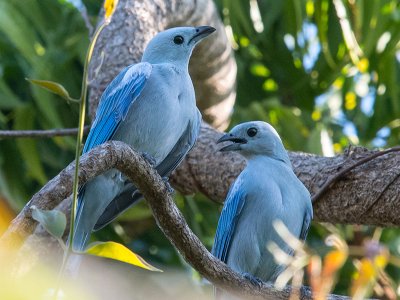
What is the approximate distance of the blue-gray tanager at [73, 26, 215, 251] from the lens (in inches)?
144

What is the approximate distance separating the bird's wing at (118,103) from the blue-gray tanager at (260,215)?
23.3 inches

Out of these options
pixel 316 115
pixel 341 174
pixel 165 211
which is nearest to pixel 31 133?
pixel 341 174

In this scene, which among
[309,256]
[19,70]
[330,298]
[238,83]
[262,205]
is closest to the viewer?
[309,256]

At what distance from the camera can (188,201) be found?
546 cm

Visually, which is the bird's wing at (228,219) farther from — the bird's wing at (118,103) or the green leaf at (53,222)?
the green leaf at (53,222)

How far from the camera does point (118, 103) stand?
3.70 metres

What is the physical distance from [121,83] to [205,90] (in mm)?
1908

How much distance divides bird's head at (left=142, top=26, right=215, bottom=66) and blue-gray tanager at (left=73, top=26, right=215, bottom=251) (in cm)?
22

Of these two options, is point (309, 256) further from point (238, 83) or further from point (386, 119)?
point (238, 83)

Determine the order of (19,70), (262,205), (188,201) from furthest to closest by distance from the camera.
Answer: (19,70) → (188,201) → (262,205)

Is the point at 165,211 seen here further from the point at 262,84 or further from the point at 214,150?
the point at 262,84

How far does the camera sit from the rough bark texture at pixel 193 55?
4.87 meters

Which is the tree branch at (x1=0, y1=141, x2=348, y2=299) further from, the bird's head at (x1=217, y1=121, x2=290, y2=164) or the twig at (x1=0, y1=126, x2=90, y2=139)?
the twig at (x1=0, y1=126, x2=90, y2=139)

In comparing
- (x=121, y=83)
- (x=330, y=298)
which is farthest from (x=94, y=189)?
(x=330, y=298)
